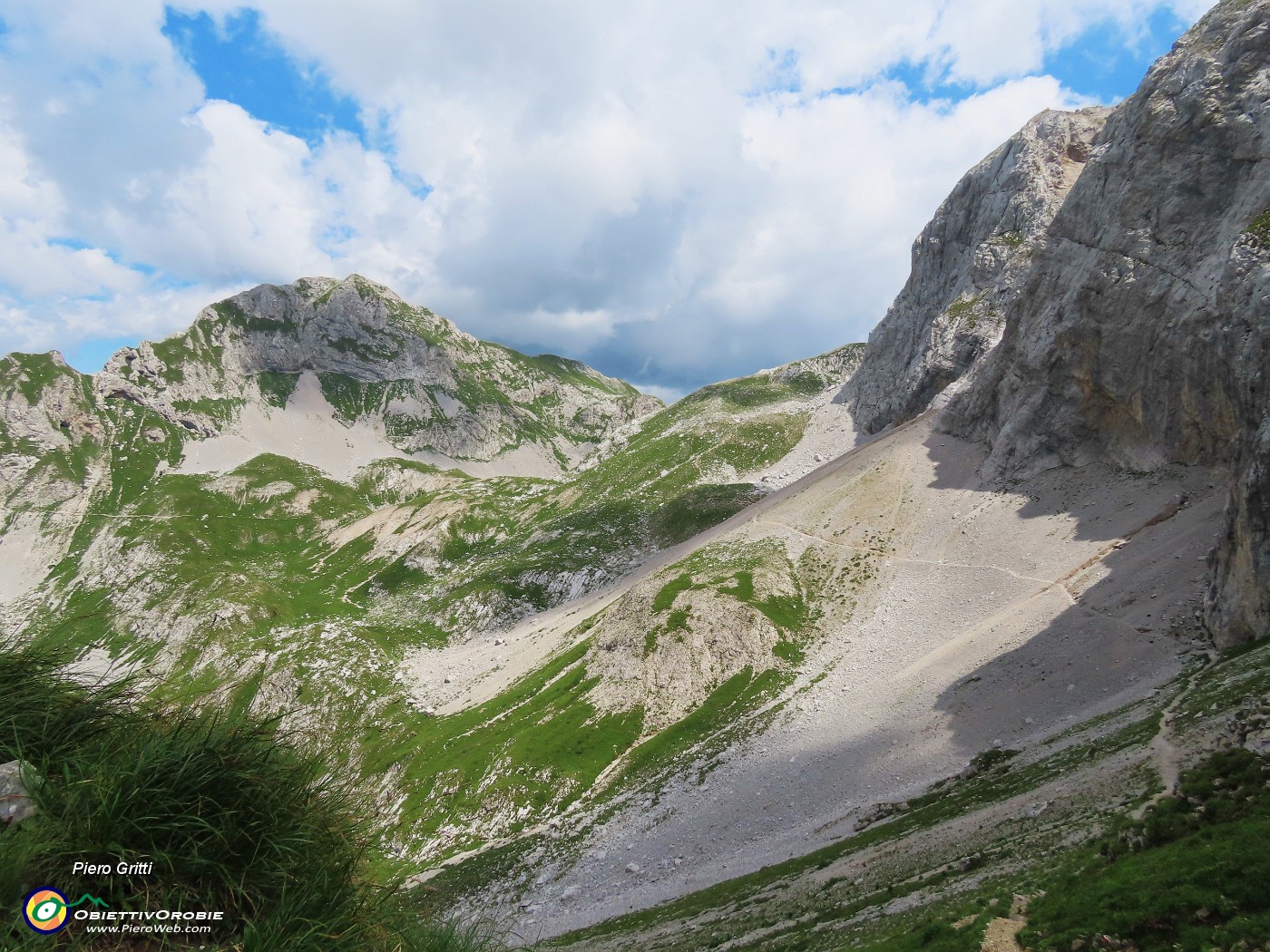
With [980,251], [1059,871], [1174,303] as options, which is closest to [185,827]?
[1059,871]

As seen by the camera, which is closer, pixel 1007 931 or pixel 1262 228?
pixel 1007 931

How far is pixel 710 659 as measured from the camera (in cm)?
6078

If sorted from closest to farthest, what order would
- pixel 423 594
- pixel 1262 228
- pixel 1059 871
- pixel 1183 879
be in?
pixel 1183 879 → pixel 1059 871 → pixel 1262 228 → pixel 423 594

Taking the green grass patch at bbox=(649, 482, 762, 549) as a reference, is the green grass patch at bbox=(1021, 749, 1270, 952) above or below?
below

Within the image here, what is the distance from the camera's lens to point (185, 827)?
19.4 feet

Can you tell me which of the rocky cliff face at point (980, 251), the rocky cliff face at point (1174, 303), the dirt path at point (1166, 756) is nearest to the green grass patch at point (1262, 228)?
the rocky cliff face at point (1174, 303)

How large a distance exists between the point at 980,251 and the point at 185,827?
140 meters

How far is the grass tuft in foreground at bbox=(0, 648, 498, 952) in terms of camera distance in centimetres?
529

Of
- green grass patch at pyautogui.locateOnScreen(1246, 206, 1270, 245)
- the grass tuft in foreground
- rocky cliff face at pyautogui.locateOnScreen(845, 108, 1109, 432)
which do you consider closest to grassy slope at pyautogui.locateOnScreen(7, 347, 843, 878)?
the grass tuft in foreground

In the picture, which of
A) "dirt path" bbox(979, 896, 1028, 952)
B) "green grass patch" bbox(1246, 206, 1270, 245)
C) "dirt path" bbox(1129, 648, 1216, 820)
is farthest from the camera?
"green grass patch" bbox(1246, 206, 1270, 245)

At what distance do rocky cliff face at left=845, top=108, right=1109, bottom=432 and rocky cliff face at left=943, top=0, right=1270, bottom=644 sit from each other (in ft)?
95.6

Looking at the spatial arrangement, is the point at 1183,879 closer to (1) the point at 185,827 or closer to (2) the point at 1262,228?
(1) the point at 185,827

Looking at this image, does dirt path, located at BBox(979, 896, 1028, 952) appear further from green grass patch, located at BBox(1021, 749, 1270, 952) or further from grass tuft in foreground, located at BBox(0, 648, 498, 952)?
grass tuft in foreground, located at BBox(0, 648, 498, 952)

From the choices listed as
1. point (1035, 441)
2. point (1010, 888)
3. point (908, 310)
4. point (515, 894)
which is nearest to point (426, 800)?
point (515, 894)
